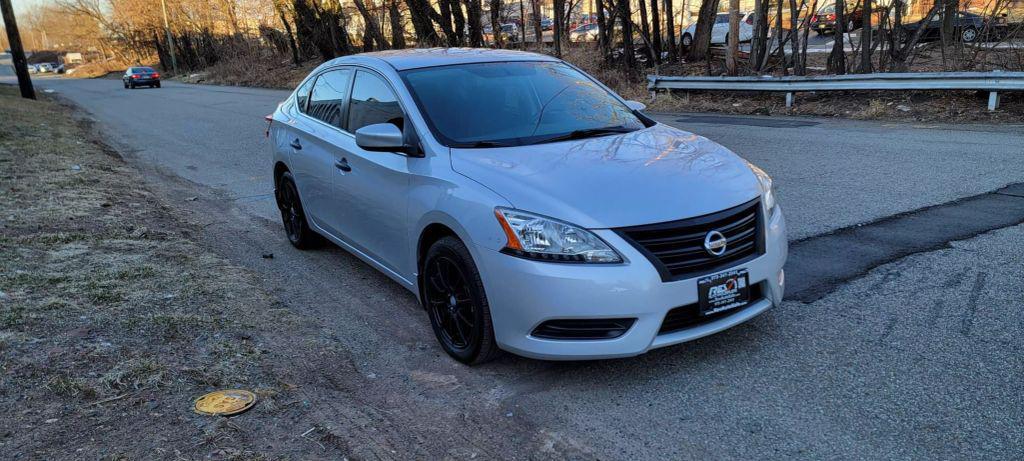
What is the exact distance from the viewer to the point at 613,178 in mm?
3740

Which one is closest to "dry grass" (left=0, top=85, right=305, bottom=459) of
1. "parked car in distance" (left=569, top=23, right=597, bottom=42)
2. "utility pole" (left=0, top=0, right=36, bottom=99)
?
"parked car in distance" (left=569, top=23, right=597, bottom=42)

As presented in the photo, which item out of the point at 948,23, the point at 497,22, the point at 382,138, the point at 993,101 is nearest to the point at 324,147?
the point at 382,138

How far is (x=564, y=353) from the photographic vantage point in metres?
3.53

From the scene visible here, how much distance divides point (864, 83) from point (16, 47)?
90.3ft

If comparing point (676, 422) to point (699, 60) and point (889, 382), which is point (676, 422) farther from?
point (699, 60)

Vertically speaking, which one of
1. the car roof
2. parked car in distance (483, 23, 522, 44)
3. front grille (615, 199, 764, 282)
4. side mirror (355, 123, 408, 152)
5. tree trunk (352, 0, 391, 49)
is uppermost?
tree trunk (352, 0, 391, 49)

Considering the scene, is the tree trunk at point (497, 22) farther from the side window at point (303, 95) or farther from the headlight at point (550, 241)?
the headlight at point (550, 241)

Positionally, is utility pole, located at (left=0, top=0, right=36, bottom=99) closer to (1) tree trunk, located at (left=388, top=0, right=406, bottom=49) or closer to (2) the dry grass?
(1) tree trunk, located at (left=388, top=0, right=406, bottom=49)

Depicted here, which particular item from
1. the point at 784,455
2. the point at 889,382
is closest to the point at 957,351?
the point at 889,382

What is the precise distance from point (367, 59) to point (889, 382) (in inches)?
152

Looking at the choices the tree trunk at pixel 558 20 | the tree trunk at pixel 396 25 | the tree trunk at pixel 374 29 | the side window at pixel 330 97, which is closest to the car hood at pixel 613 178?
the side window at pixel 330 97

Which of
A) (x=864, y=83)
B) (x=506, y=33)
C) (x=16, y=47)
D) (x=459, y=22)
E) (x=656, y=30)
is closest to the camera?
(x=864, y=83)

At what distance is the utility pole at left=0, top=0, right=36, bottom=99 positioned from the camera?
25766 millimetres

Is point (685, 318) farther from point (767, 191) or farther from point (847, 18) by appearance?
point (847, 18)
